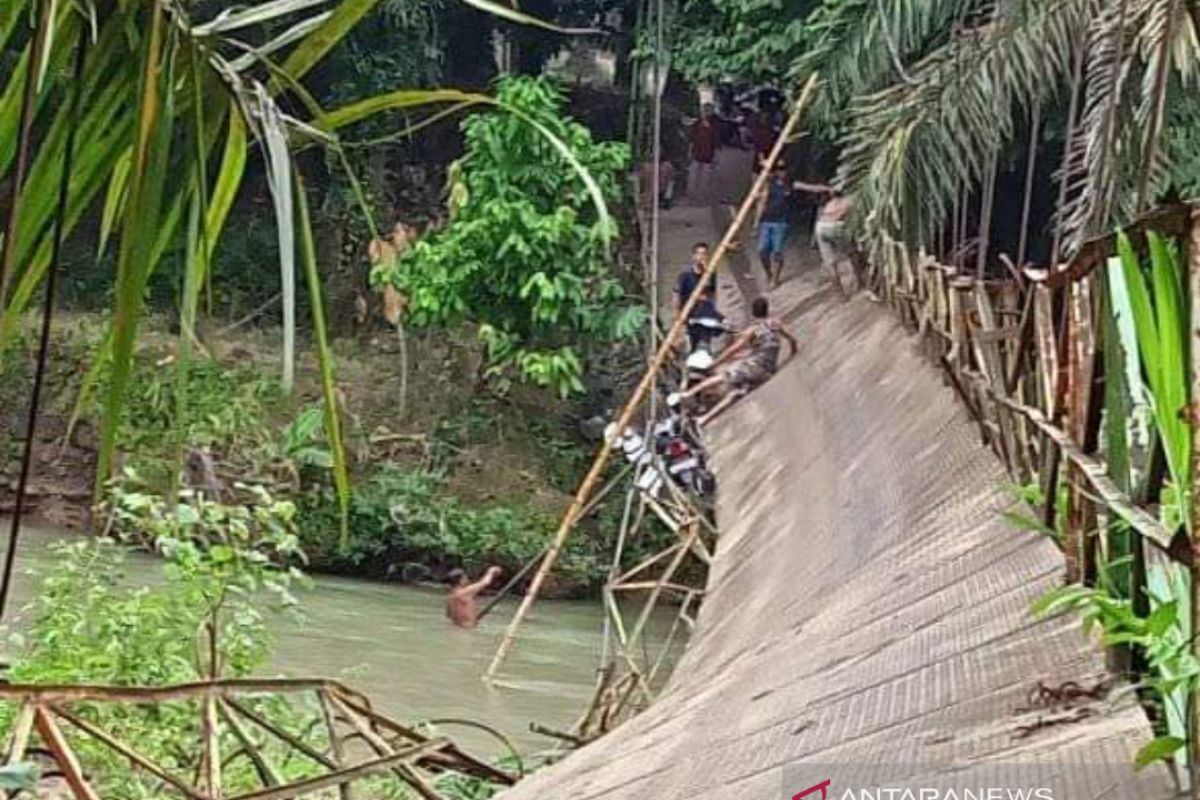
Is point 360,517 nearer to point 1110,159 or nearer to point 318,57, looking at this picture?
point 1110,159

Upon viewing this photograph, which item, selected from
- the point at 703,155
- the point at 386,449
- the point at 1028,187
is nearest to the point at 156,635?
the point at 1028,187

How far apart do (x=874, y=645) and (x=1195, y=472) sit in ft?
4.81

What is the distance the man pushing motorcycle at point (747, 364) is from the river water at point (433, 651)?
1.93 metres

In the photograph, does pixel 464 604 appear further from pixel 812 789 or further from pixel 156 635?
pixel 812 789

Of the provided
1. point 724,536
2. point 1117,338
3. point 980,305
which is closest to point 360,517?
point 724,536

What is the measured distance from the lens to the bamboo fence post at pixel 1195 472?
1.49 meters

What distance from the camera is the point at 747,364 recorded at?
30.5 ft

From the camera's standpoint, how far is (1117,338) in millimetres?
2145

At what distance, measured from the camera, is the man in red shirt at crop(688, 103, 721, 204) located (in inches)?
615

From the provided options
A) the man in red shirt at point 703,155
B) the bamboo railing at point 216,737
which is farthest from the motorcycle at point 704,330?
the bamboo railing at point 216,737

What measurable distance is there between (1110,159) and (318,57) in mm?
3986

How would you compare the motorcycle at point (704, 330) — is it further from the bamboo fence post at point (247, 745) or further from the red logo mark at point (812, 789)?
the red logo mark at point (812, 789)

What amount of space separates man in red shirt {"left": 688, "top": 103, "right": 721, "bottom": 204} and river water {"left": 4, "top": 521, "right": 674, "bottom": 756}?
15.7ft

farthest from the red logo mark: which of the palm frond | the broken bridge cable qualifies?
the palm frond
